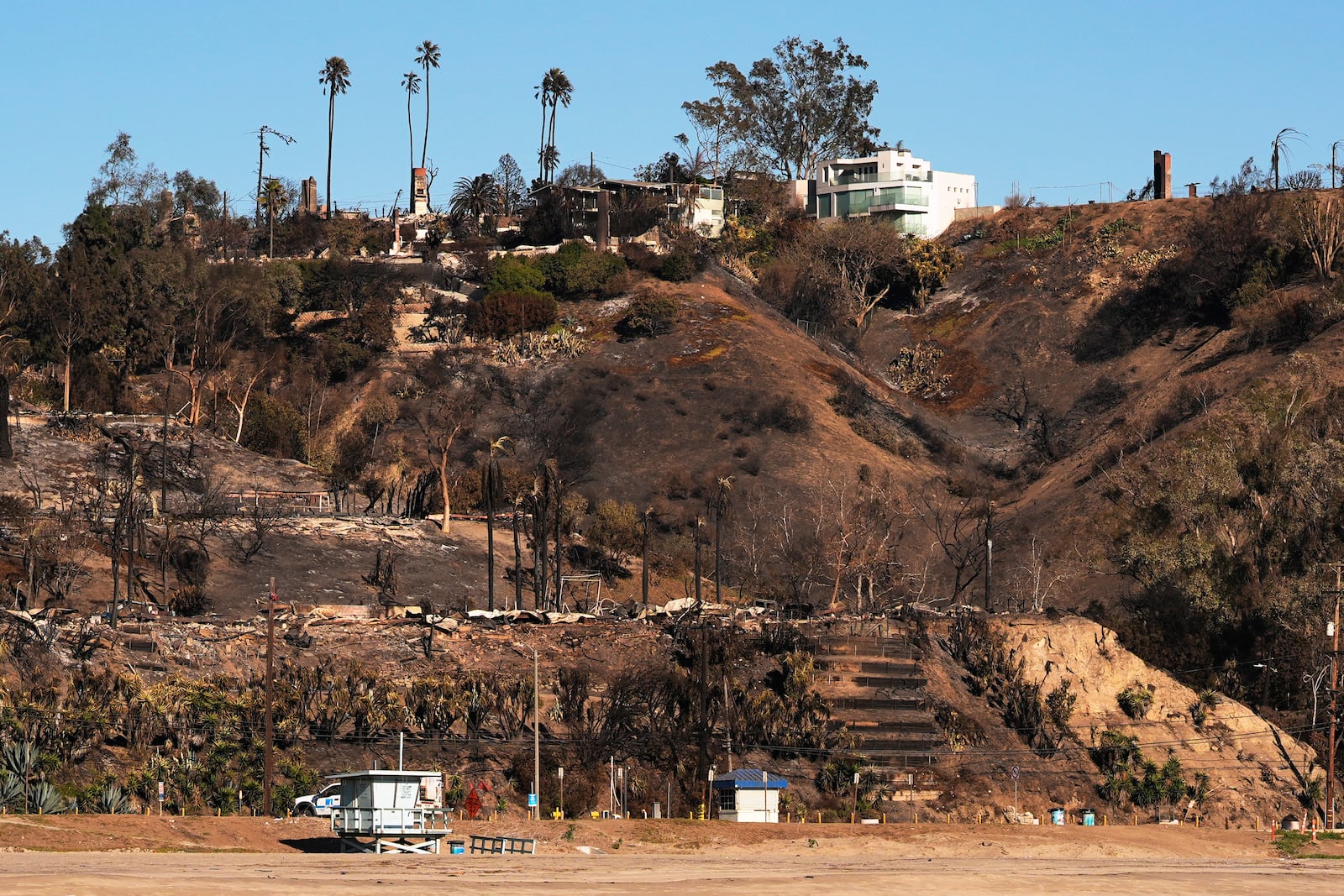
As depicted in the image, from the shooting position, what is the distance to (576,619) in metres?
71.9

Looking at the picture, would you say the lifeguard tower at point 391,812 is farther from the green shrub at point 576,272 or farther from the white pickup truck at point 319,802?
the green shrub at point 576,272

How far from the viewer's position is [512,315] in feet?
408

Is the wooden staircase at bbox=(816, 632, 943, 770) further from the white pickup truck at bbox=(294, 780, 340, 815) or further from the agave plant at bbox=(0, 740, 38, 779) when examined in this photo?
the agave plant at bbox=(0, 740, 38, 779)

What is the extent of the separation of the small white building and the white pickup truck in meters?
11.8

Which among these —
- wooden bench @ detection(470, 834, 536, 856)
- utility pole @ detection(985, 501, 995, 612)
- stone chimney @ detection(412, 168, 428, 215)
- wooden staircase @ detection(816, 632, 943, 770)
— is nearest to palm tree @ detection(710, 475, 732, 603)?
utility pole @ detection(985, 501, 995, 612)

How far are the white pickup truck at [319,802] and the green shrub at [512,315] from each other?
69.9 meters

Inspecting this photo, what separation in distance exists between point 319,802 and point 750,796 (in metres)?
12.9

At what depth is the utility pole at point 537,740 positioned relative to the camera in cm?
5831

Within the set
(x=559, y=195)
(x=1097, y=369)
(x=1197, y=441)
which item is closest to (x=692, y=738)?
(x=1197, y=441)

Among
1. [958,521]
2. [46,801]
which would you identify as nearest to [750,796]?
[46,801]

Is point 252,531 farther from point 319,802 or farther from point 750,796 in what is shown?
point 750,796

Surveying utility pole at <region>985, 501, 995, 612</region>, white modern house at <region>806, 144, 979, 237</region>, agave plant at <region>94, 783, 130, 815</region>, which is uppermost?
white modern house at <region>806, 144, 979, 237</region>

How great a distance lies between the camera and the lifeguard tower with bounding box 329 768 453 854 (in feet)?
→ 154

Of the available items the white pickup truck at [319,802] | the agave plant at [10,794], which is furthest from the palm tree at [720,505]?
the agave plant at [10,794]
